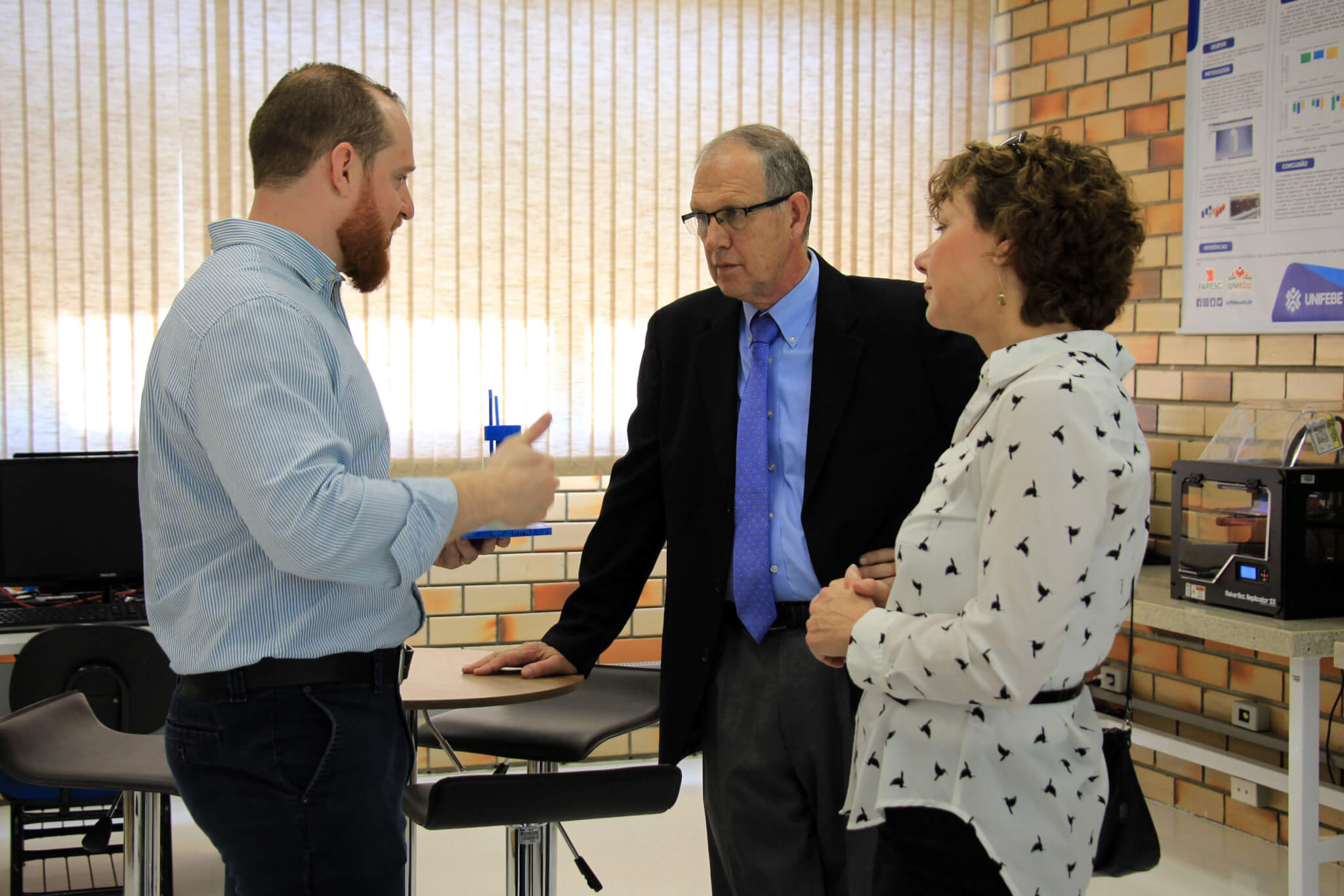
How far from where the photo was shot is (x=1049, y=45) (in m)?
3.97

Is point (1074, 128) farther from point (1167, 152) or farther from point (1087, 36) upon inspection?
point (1167, 152)

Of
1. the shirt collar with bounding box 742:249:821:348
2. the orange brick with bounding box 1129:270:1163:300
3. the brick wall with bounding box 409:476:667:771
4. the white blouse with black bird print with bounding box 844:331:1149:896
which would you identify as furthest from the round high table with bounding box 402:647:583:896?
the orange brick with bounding box 1129:270:1163:300

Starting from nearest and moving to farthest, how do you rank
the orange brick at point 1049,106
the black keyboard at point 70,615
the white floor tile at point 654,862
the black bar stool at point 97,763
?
the black bar stool at point 97,763
the black keyboard at point 70,615
the white floor tile at point 654,862
the orange brick at point 1049,106

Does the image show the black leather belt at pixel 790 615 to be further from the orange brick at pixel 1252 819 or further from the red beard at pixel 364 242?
the orange brick at pixel 1252 819

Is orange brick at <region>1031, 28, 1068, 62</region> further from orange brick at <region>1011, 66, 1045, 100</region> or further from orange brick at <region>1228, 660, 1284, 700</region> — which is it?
orange brick at <region>1228, 660, 1284, 700</region>

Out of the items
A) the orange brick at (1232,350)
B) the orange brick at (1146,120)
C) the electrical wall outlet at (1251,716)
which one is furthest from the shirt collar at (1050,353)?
the orange brick at (1146,120)

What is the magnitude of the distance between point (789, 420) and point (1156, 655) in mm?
2266

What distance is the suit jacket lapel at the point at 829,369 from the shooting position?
1.88 meters

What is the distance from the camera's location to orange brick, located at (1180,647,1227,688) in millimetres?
3430

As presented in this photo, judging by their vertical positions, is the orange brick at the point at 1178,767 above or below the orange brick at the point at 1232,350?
below

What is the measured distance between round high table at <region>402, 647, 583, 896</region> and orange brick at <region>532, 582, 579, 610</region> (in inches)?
72.5

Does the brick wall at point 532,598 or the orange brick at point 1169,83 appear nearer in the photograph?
the orange brick at point 1169,83

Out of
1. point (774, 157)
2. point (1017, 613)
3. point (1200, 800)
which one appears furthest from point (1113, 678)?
point (1017, 613)

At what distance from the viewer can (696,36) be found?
12.7ft
